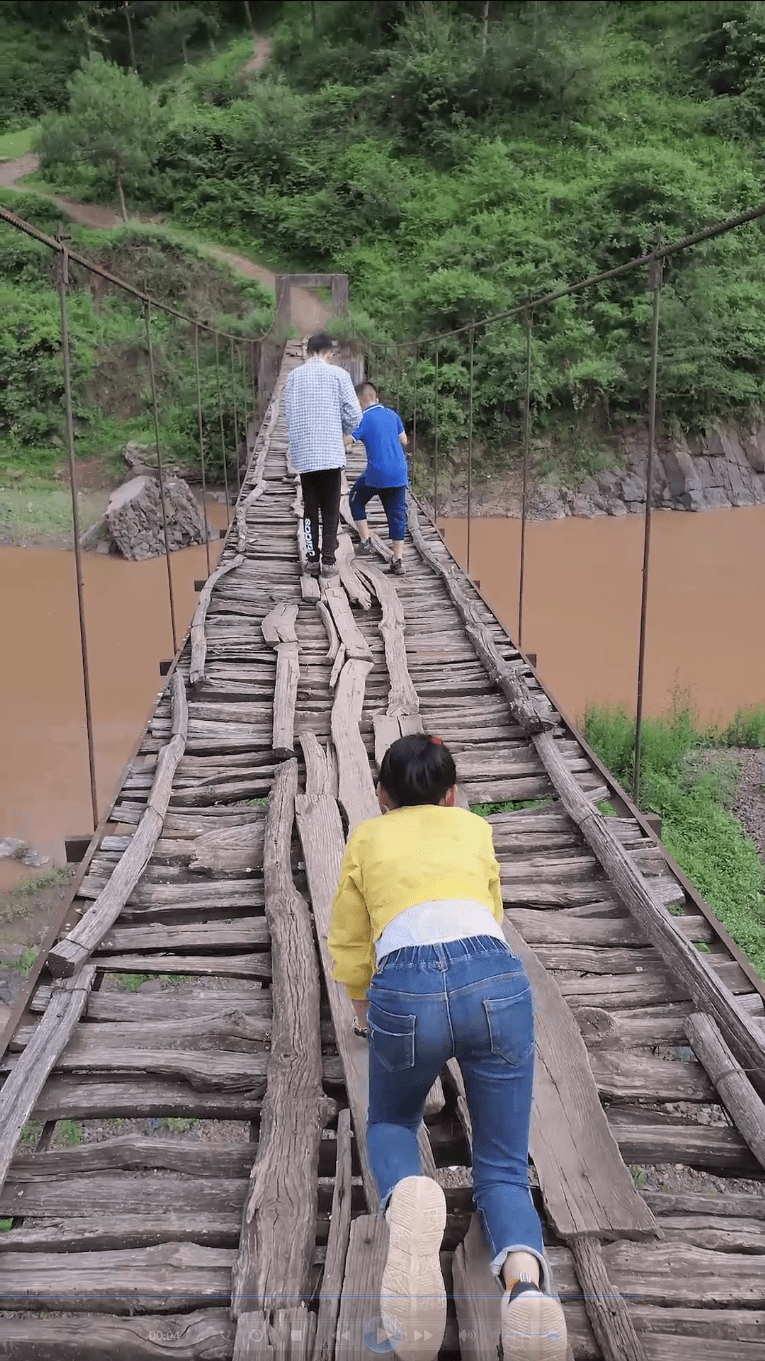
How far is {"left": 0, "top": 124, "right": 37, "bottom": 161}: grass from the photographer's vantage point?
17.6m

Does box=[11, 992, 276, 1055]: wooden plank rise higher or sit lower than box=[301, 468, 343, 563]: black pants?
lower

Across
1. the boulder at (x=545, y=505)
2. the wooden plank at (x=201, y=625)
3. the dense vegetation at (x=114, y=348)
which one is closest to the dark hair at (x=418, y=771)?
the wooden plank at (x=201, y=625)

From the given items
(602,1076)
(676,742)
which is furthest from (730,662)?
(602,1076)

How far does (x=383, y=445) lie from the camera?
15.9ft

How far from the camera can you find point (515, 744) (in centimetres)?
321

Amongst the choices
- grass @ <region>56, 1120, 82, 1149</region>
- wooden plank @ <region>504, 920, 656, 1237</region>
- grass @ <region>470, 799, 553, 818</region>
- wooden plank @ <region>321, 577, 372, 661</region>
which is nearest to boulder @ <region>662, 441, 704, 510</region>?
grass @ <region>470, 799, 553, 818</region>

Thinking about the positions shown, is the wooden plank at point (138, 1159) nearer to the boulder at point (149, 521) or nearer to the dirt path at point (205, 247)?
the boulder at point (149, 521)

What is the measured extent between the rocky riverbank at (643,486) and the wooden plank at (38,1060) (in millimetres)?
9778

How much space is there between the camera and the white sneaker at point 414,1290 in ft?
3.92

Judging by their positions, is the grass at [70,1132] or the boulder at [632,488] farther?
the boulder at [632,488]

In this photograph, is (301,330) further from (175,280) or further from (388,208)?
(388,208)

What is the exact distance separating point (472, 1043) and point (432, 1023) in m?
0.06

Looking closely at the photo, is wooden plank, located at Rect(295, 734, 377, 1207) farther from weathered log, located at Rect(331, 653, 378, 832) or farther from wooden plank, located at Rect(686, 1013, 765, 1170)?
wooden plank, located at Rect(686, 1013, 765, 1170)

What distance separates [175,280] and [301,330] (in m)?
2.66
